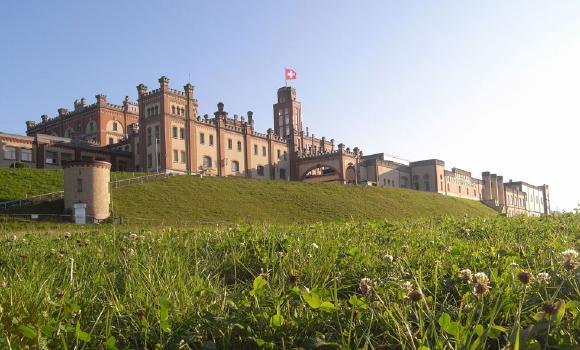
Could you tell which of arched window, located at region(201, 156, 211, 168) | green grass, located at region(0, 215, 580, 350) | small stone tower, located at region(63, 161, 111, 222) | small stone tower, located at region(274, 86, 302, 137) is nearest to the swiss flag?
small stone tower, located at region(274, 86, 302, 137)

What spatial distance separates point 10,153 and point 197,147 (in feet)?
68.1

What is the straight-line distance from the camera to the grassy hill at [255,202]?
3425cm

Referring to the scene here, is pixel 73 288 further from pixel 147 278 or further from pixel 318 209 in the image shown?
pixel 318 209

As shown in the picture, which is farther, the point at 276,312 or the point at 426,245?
the point at 426,245

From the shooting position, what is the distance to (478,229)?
→ 8805mm

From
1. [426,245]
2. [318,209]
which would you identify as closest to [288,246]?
[426,245]

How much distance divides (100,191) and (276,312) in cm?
3032

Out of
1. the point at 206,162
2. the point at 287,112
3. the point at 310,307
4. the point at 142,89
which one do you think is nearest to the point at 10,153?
the point at 142,89

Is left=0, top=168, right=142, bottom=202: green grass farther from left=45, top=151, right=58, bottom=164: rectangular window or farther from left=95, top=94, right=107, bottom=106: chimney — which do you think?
left=95, top=94, right=107, bottom=106: chimney

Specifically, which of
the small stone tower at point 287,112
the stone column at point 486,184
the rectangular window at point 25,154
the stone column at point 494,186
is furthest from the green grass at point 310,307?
the stone column at point 494,186

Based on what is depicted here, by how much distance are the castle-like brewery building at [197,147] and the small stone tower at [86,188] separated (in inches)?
751

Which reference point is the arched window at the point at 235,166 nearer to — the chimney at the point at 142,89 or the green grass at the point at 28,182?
the chimney at the point at 142,89

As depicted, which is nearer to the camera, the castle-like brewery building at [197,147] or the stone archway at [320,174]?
the castle-like brewery building at [197,147]

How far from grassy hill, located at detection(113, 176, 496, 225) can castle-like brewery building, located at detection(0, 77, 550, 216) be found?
10.6m
